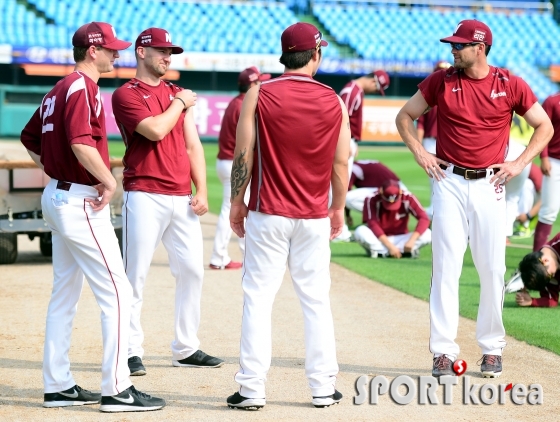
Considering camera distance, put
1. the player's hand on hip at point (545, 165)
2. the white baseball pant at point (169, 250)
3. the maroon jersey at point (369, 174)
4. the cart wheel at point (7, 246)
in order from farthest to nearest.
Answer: the maroon jersey at point (369, 174) → the cart wheel at point (7, 246) → the player's hand on hip at point (545, 165) → the white baseball pant at point (169, 250)

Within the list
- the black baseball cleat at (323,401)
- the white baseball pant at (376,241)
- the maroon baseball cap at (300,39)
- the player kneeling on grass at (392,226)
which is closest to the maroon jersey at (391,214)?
the player kneeling on grass at (392,226)

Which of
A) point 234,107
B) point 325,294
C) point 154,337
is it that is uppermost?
point 234,107

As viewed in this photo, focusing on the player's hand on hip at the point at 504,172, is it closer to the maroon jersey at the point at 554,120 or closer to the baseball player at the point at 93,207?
the baseball player at the point at 93,207

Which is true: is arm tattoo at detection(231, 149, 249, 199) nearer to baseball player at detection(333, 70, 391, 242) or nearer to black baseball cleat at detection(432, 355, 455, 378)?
black baseball cleat at detection(432, 355, 455, 378)

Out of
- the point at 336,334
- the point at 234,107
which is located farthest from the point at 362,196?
the point at 336,334

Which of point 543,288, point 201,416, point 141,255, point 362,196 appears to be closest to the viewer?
point 201,416

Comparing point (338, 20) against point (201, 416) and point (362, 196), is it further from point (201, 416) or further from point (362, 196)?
point (201, 416)

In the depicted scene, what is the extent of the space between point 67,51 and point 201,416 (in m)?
31.5

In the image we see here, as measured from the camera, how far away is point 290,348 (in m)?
7.04

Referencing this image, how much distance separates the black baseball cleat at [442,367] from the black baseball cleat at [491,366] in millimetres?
211

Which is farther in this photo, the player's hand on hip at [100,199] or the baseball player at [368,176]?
the baseball player at [368,176]

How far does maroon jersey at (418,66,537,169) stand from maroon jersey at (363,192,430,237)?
19.8ft

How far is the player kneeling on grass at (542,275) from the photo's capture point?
827cm

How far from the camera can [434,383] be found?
5879 mm
